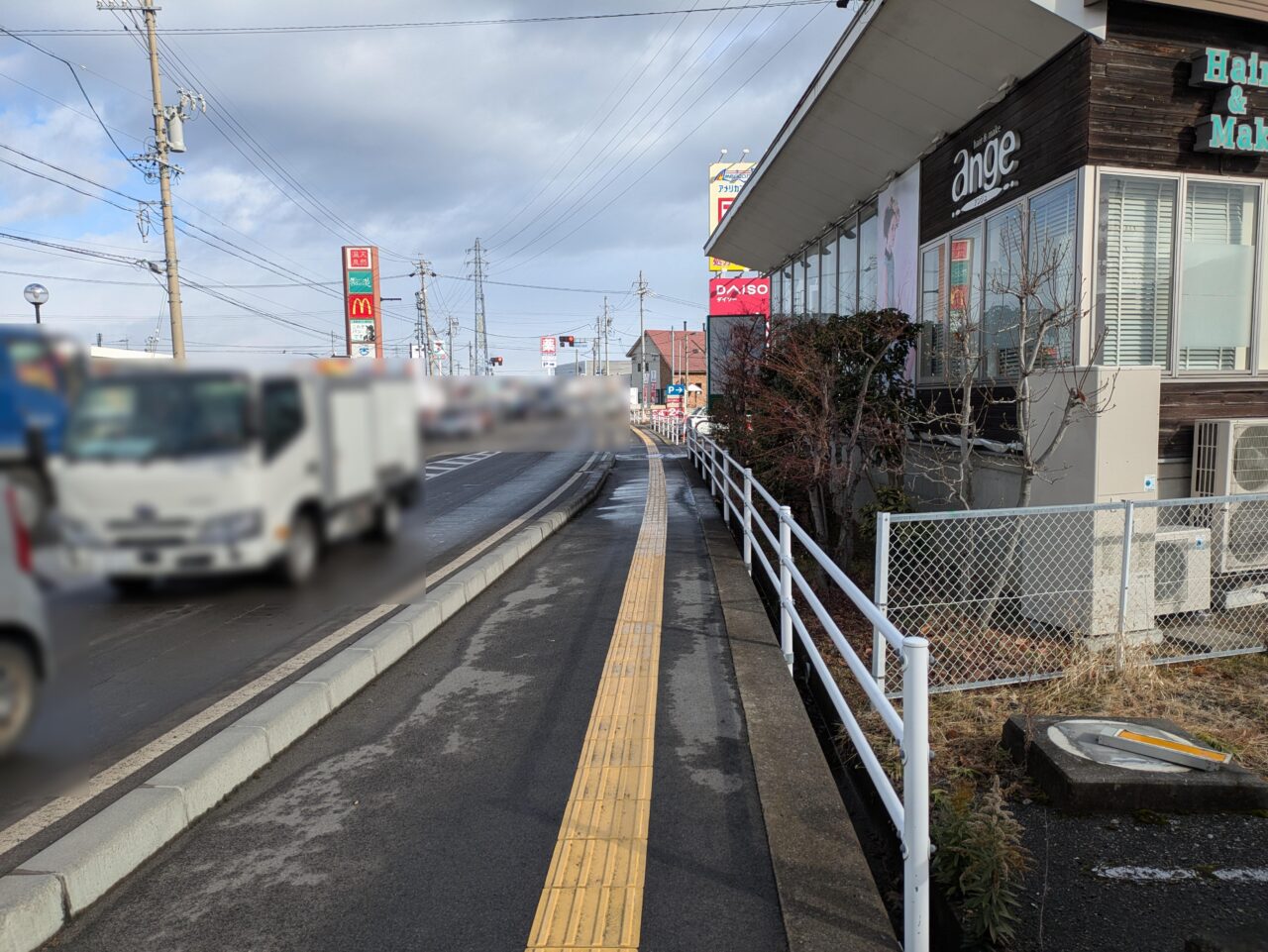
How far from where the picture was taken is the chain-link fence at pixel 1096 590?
687 centimetres

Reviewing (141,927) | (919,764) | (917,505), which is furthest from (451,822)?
(917,505)

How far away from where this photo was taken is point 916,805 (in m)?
3.36

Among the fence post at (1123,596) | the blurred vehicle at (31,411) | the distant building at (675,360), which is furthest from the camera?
the distant building at (675,360)

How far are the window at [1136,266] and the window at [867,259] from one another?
17.4ft

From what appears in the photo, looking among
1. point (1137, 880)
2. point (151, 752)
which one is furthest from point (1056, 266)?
point (151, 752)

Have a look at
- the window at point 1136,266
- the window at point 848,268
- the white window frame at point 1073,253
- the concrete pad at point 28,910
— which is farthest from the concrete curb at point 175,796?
the window at point 848,268

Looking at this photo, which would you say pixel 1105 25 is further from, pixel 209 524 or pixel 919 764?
pixel 209 524

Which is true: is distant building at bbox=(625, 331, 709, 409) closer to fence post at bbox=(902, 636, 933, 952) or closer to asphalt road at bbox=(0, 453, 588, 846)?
asphalt road at bbox=(0, 453, 588, 846)

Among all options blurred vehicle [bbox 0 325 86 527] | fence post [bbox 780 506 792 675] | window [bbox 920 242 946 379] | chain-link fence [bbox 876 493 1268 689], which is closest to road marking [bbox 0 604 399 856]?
blurred vehicle [bbox 0 325 86 527]

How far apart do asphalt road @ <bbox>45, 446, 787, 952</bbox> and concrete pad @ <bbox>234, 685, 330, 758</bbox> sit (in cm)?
10

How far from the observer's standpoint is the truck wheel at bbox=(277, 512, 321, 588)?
0.69m

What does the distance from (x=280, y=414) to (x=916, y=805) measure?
3305 mm

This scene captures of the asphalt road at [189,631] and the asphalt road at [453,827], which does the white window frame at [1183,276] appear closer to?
the asphalt road at [453,827]

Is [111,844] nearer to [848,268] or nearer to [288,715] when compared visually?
[288,715]
